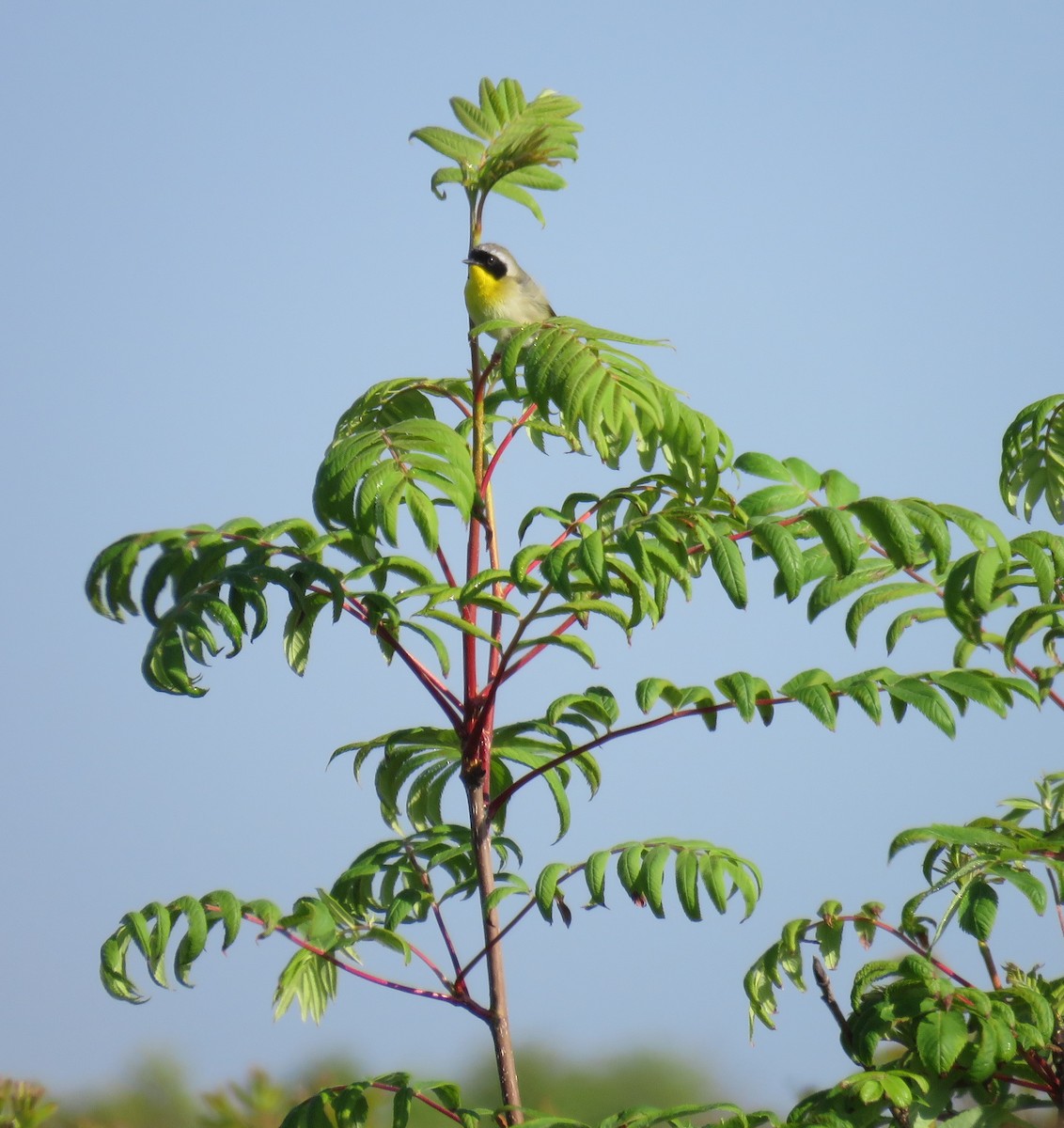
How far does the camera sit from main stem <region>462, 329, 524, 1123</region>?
225 cm

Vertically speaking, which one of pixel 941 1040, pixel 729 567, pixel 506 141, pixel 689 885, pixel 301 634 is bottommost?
pixel 941 1040

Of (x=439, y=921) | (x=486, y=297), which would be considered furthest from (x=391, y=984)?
(x=486, y=297)

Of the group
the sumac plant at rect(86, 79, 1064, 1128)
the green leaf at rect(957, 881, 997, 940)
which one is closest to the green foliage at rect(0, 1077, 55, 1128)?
the sumac plant at rect(86, 79, 1064, 1128)

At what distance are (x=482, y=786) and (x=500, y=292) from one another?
72.6 inches

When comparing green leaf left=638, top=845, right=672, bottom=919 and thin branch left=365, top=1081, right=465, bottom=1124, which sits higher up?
green leaf left=638, top=845, right=672, bottom=919

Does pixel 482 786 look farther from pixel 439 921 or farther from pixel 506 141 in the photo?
pixel 506 141

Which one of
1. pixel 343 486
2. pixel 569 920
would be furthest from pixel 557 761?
pixel 343 486

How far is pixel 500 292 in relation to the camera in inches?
145

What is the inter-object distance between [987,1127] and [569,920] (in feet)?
2.72

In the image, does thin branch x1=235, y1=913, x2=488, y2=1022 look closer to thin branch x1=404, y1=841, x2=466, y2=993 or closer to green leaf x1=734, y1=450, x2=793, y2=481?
thin branch x1=404, y1=841, x2=466, y2=993

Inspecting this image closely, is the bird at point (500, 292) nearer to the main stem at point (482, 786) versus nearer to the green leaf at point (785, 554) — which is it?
the main stem at point (482, 786)

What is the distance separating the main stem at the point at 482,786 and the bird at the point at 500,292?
0.86 m

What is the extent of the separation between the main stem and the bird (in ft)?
2.81

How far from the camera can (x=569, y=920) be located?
218 cm
